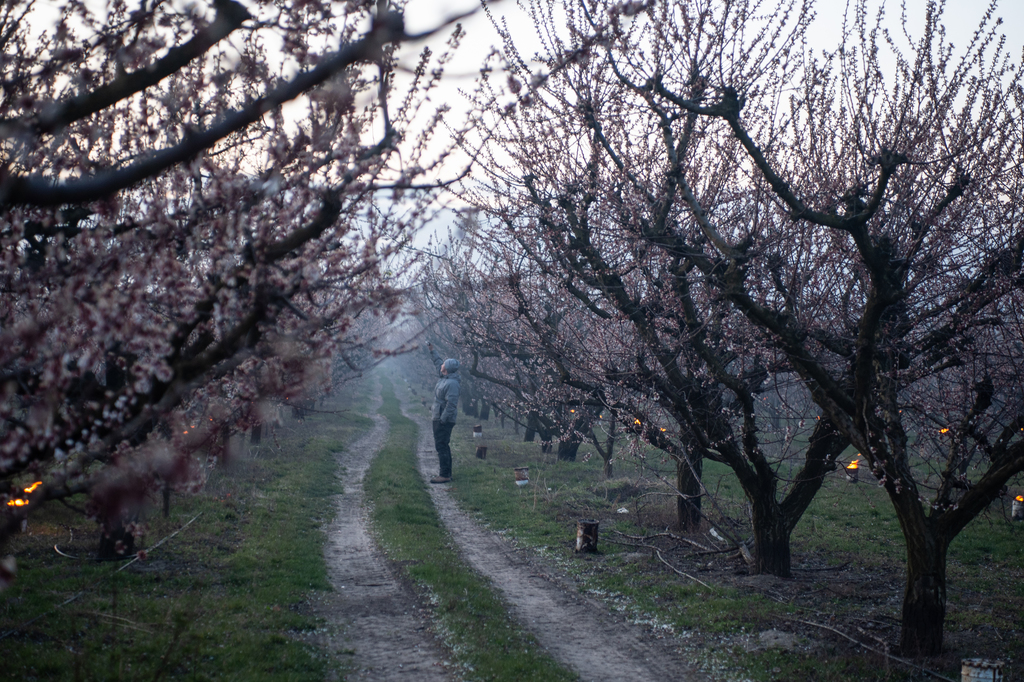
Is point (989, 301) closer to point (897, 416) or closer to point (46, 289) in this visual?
point (897, 416)

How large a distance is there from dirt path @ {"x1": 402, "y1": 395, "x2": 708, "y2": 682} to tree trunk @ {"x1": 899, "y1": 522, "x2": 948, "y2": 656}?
208 centimetres

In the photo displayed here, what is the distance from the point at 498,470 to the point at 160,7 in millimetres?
16212

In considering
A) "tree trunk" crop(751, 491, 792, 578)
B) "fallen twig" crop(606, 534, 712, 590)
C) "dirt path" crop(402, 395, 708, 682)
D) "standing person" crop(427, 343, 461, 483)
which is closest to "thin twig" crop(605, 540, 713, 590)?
"fallen twig" crop(606, 534, 712, 590)


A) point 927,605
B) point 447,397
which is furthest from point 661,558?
point 447,397

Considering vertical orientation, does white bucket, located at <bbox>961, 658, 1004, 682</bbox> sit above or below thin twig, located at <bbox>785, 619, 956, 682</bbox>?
above

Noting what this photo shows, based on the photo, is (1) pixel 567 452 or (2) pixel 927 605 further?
(1) pixel 567 452

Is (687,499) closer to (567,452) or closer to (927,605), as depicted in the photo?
(927,605)

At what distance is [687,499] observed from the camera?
11.6m

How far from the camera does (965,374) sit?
7.52 meters

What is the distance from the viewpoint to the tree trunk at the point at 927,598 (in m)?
6.42

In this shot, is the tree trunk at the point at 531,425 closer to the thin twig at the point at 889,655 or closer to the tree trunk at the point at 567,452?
the tree trunk at the point at 567,452

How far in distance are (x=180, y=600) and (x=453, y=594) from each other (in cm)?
295

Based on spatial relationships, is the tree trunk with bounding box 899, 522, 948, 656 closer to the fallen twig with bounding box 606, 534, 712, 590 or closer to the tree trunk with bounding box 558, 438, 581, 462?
the fallen twig with bounding box 606, 534, 712, 590

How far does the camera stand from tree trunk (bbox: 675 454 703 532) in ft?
38.3
